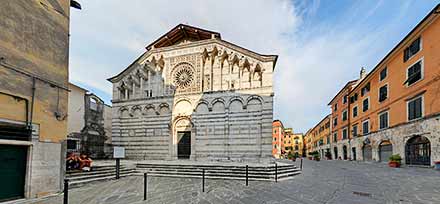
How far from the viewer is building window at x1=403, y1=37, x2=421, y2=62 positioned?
58.6 ft

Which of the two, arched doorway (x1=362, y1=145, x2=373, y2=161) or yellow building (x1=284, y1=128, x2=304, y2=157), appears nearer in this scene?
arched doorway (x1=362, y1=145, x2=373, y2=161)

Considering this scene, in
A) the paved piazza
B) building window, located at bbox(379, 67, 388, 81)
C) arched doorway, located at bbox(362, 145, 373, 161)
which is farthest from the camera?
arched doorway, located at bbox(362, 145, 373, 161)

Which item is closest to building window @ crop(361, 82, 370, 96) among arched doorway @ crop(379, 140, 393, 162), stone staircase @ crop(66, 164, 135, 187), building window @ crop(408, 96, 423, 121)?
arched doorway @ crop(379, 140, 393, 162)

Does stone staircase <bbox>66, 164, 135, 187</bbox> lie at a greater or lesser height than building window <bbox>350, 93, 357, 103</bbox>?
lesser

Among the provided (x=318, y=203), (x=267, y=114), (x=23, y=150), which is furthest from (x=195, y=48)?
(x=318, y=203)

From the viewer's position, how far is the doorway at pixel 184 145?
60.1 ft

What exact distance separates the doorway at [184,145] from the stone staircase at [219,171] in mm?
4772

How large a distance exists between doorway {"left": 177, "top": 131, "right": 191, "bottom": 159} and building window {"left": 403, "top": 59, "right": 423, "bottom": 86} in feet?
58.6

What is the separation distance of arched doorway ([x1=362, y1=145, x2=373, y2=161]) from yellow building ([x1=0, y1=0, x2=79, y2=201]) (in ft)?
95.0

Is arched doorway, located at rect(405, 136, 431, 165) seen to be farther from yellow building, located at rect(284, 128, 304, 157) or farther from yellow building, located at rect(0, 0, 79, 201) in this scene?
yellow building, located at rect(284, 128, 304, 157)

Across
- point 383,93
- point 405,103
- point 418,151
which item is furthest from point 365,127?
point 418,151

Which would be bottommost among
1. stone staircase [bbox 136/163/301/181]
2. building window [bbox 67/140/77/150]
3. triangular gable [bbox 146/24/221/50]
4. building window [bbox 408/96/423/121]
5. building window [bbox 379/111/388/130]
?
stone staircase [bbox 136/163/301/181]

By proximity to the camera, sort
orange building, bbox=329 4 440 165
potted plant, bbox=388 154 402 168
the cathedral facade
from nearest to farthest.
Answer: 1. orange building, bbox=329 4 440 165
2. the cathedral facade
3. potted plant, bbox=388 154 402 168

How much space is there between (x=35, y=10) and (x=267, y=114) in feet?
43.9
